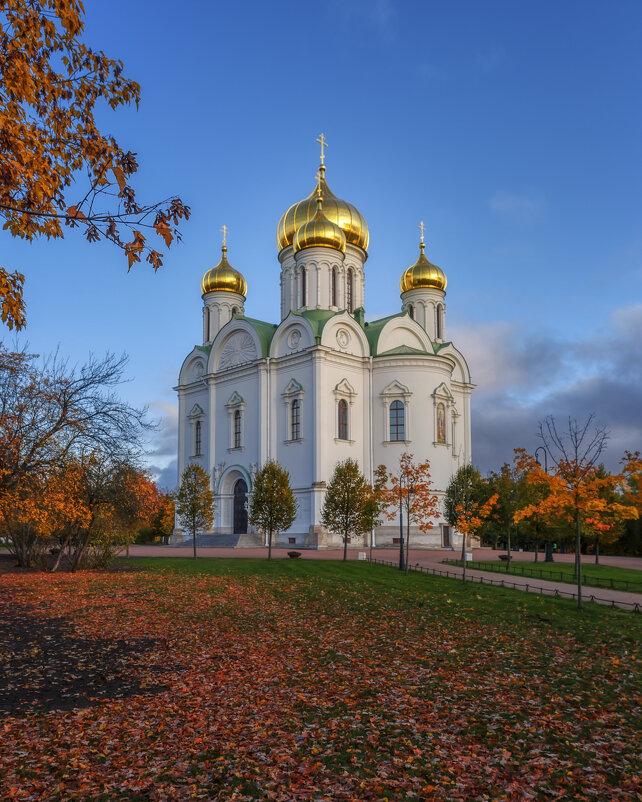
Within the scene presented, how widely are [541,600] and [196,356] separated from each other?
38156mm

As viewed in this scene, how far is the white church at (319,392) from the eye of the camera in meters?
41.0

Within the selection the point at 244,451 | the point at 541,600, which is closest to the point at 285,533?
the point at 244,451

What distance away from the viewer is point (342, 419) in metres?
42.4

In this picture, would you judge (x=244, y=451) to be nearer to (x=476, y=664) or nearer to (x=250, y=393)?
(x=250, y=393)

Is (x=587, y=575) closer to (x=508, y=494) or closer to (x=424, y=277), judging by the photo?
(x=508, y=494)

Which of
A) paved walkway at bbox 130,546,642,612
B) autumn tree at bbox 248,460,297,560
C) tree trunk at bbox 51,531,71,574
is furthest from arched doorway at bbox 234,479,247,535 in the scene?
tree trunk at bbox 51,531,71,574

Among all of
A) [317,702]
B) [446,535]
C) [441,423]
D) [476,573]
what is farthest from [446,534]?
[317,702]

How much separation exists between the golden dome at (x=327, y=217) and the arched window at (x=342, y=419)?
13398mm

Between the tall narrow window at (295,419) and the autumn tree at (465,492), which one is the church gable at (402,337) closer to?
the tall narrow window at (295,419)

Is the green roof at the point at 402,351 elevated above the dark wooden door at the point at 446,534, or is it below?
above

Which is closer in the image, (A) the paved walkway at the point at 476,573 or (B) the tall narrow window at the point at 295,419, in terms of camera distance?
(A) the paved walkway at the point at 476,573

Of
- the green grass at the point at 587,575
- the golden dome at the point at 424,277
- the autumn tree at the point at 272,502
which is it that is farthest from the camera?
the golden dome at the point at 424,277

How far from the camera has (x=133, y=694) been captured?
27.6 feet

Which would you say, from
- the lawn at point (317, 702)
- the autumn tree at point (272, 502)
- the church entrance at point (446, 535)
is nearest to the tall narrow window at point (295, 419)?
the autumn tree at point (272, 502)
